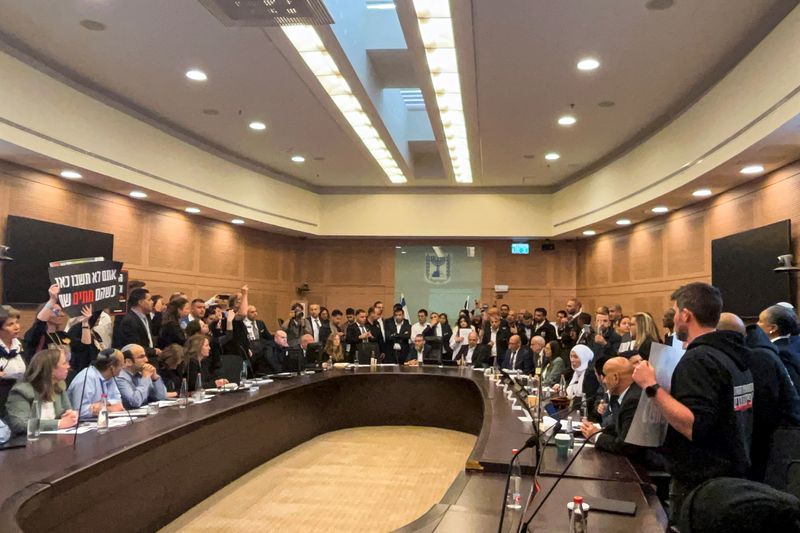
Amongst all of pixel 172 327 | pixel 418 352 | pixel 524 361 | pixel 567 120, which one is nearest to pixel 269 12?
pixel 172 327

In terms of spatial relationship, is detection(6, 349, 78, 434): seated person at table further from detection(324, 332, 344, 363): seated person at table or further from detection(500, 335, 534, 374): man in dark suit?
detection(500, 335, 534, 374): man in dark suit

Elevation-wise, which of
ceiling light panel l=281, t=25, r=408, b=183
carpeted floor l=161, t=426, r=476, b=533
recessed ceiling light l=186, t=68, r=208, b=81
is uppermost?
recessed ceiling light l=186, t=68, r=208, b=81

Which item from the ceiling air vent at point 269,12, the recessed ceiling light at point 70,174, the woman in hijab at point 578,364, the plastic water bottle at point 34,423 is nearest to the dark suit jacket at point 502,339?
the woman in hijab at point 578,364

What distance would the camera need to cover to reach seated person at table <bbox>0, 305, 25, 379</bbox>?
12.6 feet

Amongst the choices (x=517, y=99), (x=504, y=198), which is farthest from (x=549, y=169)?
(x=517, y=99)

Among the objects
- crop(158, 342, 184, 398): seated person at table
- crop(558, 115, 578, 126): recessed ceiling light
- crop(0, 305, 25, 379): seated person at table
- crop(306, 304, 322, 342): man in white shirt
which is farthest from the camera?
crop(306, 304, 322, 342): man in white shirt

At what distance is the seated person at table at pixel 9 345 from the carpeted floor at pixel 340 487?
143cm

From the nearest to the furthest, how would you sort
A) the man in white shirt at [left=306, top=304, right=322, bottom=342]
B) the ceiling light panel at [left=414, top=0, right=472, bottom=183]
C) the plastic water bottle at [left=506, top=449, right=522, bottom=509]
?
the plastic water bottle at [left=506, top=449, right=522, bottom=509] < the ceiling light panel at [left=414, top=0, right=472, bottom=183] < the man in white shirt at [left=306, top=304, right=322, bottom=342]

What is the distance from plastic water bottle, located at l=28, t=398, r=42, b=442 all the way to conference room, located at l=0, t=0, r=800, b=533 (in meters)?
0.02

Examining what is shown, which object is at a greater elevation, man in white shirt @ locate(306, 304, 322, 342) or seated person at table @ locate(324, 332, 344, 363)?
man in white shirt @ locate(306, 304, 322, 342)

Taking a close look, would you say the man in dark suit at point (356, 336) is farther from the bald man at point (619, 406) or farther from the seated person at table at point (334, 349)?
the bald man at point (619, 406)

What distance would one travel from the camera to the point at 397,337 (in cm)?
919

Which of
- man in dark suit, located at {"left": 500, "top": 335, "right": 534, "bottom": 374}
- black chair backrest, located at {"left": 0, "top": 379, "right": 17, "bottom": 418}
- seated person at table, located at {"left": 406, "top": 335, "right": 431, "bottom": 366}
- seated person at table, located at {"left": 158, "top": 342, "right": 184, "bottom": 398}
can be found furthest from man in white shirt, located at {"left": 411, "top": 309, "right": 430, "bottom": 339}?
black chair backrest, located at {"left": 0, "top": 379, "right": 17, "bottom": 418}

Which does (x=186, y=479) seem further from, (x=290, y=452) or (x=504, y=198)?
(x=504, y=198)
